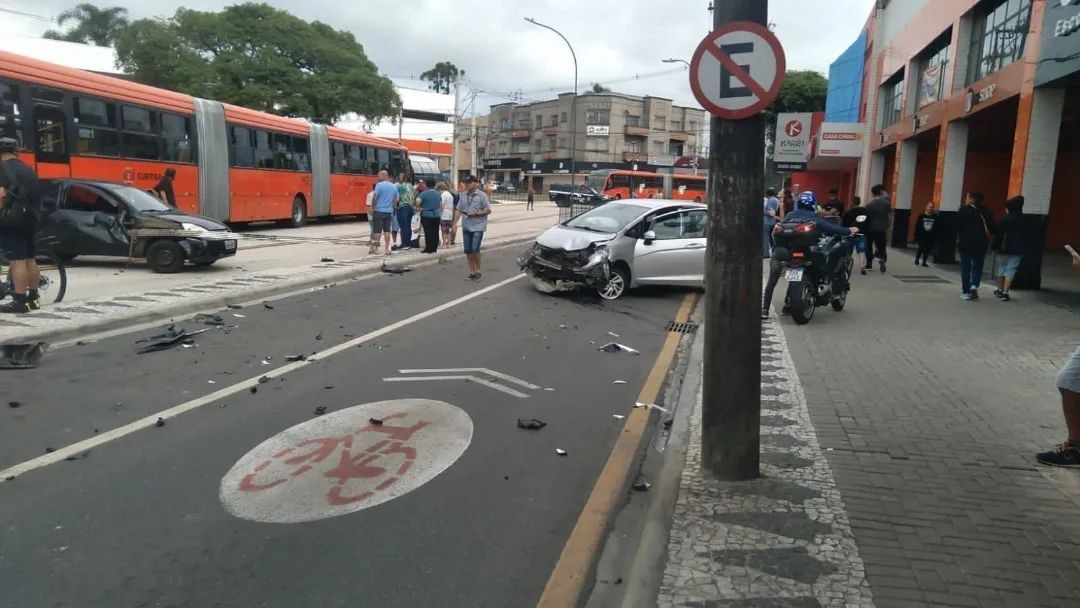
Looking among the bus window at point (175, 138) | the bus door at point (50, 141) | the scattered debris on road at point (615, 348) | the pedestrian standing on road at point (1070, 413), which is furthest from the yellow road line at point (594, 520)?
the bus window at point (175, 138)

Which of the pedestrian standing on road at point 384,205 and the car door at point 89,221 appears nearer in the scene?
the car door at point 89,221

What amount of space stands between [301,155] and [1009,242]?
20599 millimetres

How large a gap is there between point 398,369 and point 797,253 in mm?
5756

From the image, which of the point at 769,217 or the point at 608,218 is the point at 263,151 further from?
the point at 769,217

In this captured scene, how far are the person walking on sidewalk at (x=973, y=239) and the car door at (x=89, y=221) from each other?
14.2 metres

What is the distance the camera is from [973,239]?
12008 millimetres

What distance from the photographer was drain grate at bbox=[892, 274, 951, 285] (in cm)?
1480

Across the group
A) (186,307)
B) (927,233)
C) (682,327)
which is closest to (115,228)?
(186,307)

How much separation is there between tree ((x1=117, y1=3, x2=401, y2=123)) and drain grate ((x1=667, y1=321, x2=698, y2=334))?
122 feet

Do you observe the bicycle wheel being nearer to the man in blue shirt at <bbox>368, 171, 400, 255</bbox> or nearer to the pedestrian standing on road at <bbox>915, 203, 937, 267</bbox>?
the man in blue shirt at <bbox>368, 171, 400, 255</bbox>

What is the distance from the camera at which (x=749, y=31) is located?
418cm

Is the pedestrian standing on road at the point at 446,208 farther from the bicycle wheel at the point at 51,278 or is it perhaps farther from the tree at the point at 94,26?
the tree at the point at 94,26

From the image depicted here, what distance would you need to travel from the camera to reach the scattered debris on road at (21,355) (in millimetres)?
6738

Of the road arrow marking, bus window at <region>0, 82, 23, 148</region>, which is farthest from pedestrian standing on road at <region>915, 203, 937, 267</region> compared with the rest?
bus window at <region>0, 82, 23, 148</region>
